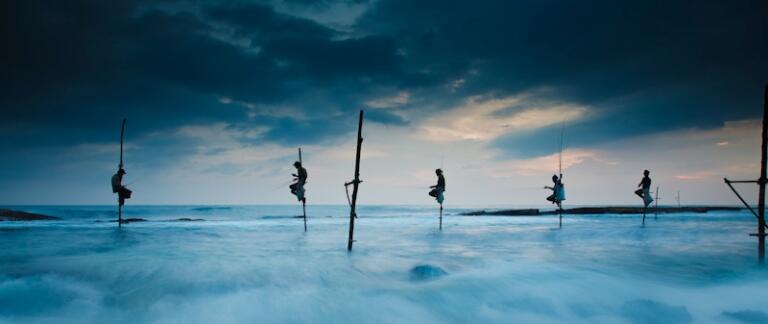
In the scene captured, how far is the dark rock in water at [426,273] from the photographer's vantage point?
28.8 ft

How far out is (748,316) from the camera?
6.53 metres

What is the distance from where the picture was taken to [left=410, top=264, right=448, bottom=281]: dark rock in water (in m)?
8.78

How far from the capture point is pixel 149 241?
51.4 feet

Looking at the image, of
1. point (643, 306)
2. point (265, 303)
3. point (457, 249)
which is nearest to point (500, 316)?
point (643, 306)

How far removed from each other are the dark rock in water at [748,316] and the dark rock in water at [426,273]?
5.21 metres

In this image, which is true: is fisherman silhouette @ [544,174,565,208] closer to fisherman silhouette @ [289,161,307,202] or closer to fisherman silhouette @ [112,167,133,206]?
fisherman silhouette @ [289,161,307,202]

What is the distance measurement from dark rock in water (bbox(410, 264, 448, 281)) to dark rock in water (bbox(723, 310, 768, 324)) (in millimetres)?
5210

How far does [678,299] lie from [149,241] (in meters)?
17.4

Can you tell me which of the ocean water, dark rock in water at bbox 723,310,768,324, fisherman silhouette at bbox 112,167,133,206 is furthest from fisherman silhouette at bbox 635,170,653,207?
fisherman silhouette at bbox 112,167,133,206

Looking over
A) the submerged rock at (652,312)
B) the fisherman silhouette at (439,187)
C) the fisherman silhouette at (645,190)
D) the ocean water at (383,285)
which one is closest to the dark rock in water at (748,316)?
A: the ocean water at (383,285)

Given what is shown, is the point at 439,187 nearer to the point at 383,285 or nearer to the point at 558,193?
the point at 558,193

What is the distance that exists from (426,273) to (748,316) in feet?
19.0

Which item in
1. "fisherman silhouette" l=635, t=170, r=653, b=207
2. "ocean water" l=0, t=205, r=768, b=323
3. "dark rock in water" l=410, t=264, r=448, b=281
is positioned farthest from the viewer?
"fisherman silhouette" l=635, t=170, r=653, b=207

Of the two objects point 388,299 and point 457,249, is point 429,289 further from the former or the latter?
point 457,249
